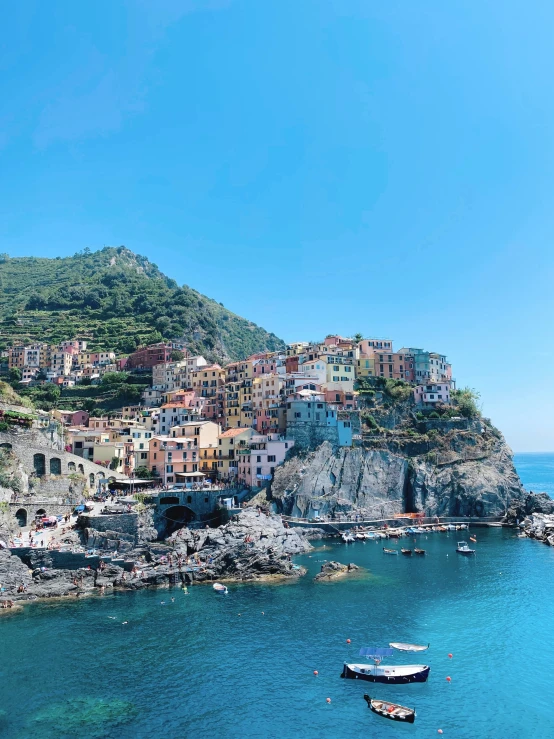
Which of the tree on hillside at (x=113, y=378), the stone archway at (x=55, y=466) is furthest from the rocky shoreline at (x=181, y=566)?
the tree on hillside at (x=113, y=378)

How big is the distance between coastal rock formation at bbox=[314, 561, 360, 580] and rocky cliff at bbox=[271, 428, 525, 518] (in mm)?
18666

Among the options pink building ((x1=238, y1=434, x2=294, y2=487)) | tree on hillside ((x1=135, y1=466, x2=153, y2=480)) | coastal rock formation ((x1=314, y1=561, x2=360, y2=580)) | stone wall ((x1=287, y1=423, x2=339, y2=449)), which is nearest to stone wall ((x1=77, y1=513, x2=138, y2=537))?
tree on hillside ((x1=135, y1=466, x2=153, y2=480))

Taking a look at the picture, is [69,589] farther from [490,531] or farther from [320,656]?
[490,531]

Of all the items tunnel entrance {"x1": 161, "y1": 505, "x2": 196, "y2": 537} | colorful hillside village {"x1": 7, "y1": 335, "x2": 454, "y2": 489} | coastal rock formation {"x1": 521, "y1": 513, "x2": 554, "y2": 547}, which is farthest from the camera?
colorful hillside village {"x1": 7, "y1": 335, "x2": 454, "y2": 489}

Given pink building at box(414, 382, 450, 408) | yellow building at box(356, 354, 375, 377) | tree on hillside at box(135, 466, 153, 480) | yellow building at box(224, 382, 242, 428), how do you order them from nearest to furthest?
1. tree on hillside at box(135, 466, 153, 480)
2. yellow building at box(224, 382, 242, 428)
3. pink building at box(414, 382, 450, 408)
4. yellow building at box(356, 354, 375, 377)

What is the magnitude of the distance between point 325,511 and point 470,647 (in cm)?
3798

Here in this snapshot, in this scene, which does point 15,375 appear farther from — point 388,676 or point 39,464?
point 388,676

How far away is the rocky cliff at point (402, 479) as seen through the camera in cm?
7238

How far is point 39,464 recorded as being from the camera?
60.1 metres

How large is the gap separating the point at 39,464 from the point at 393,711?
45.4 meters

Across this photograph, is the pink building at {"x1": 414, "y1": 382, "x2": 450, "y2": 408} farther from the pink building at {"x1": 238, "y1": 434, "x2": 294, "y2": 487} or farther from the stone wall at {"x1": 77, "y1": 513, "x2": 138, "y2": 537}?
the stone wall at {"x1": 77, "y1": 513, "x2": 138, "y2": 537}

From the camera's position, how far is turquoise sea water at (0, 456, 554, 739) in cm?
2603

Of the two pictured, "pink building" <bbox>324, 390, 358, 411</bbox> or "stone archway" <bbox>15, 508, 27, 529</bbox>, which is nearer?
"stone archway" <bbox>15, 508, 27, 529</bbox>

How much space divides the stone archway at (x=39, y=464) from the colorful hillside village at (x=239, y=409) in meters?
12.1
